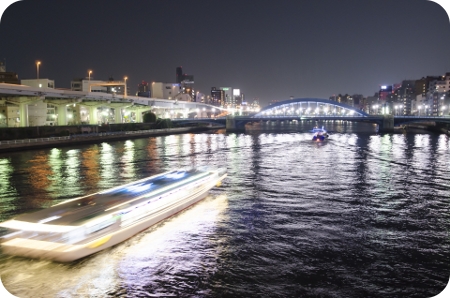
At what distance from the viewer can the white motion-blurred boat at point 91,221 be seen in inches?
308

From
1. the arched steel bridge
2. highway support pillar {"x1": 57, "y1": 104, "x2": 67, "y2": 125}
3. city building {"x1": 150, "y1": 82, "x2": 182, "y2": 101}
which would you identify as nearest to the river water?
highway support pillar {"x1": 57, "y1": 104, "x2": 67, "y2": 125}

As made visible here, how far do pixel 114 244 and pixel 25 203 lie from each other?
272 inches

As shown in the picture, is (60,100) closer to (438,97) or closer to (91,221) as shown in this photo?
(91,221)

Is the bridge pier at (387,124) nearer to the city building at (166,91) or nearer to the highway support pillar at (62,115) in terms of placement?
the highway support pillar at (62,115)

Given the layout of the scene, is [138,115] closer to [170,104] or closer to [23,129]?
[170,104]

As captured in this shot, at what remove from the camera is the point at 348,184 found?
59.4 ft

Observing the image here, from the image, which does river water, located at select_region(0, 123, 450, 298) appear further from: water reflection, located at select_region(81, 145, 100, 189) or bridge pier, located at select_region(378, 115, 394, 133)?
bridge pier, located at select_region(378, 115, 394, 133)

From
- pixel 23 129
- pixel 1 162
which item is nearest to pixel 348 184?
pixel 1 162

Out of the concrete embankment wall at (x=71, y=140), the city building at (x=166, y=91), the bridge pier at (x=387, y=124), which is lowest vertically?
the concrete embankment wall at (x=71, y=140)

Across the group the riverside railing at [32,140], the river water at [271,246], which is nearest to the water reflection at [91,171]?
the river water at [271,246]

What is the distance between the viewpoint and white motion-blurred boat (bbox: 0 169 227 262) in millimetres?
7832

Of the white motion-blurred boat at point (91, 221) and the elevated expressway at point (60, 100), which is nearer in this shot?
the white motion-blurred boat at point (91, 221)

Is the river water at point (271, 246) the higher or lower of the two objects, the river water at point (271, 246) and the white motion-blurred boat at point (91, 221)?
the lower

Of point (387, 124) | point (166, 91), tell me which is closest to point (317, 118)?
point (387, 124)
